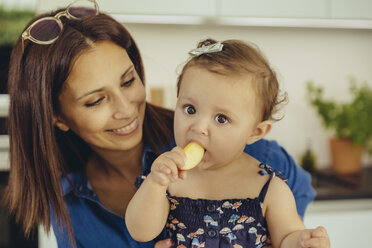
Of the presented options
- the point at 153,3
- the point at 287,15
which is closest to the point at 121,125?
the point at 287,15

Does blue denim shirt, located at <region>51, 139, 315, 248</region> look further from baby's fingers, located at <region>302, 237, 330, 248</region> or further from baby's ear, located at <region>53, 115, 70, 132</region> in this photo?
baby's fingers, located at <region>302, 237, 330, 248</region>

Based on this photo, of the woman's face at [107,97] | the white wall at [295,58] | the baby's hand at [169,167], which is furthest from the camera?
the white wall at [295,58]

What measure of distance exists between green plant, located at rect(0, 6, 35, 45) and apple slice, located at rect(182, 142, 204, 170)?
1369 mm

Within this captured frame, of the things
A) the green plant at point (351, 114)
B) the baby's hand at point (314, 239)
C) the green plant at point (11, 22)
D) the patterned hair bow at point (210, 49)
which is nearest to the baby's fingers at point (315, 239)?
the baby's hand at point (314, 239)

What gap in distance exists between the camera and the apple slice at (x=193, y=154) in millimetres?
421

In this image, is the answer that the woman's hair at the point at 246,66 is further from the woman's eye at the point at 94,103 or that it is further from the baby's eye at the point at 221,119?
the woman's eye at the point at 94,103

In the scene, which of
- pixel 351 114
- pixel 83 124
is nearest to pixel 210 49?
pixel 83 124

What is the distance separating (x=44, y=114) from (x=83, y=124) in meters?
0.07

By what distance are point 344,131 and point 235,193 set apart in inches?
46.4

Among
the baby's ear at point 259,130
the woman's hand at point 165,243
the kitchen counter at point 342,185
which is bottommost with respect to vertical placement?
the kitchen counter at point 342,185

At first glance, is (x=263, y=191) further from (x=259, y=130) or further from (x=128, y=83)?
(x=128, y=83)

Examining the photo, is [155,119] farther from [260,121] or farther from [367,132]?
[367,132]

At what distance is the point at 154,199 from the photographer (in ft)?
1.52

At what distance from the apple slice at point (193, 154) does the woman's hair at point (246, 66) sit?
0.29ft
